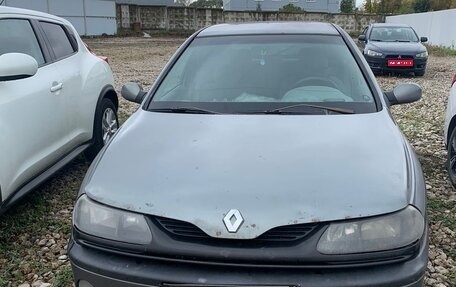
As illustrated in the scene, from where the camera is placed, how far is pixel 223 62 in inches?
134

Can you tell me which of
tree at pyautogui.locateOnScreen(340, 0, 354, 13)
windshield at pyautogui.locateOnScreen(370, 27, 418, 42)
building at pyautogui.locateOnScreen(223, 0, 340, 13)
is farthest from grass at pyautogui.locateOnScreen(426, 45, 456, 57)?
building at pyautogui.locateOnScreen(223, 0, 340, 13)

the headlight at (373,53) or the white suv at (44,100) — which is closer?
the white suv at (44,100)

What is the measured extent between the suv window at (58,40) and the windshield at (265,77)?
148 centimetres

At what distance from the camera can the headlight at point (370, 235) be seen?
192 cm

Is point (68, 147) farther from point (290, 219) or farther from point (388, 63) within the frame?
point (388, 63)

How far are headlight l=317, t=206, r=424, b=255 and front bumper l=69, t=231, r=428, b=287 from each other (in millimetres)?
79

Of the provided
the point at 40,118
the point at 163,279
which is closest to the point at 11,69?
the point at 40,118

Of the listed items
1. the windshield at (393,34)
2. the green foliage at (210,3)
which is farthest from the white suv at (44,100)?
the green foliage at (210,3)

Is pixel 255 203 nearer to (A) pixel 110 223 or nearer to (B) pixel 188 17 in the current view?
(A) pixel 110 223

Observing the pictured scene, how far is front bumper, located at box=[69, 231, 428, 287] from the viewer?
1.87 metres

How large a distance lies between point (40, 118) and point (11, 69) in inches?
23.3

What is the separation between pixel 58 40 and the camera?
448 cm

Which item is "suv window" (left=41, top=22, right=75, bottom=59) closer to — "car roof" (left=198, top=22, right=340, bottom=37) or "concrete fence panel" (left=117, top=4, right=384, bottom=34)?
"car roof" (left=198, top=22, right=340, bottom=37)

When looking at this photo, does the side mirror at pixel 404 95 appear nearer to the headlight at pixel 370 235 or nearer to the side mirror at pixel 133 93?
the headlight at pixel 370 235
